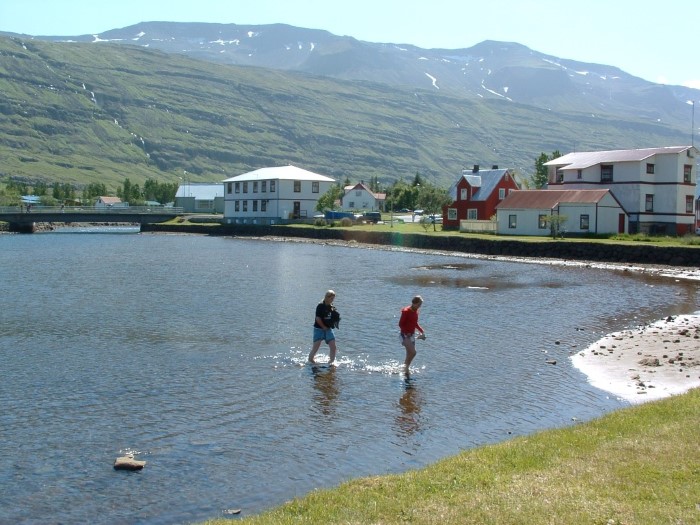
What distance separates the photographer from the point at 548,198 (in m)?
87.5

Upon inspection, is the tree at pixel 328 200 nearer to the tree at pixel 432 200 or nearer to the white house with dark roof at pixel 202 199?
the tree at pixel 432 200

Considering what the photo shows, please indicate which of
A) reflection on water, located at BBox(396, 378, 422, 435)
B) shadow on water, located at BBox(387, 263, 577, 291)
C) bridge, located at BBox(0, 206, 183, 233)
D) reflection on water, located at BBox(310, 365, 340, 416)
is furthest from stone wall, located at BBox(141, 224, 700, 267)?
reflection on water, located at BBox(396, 378, 422, 435)

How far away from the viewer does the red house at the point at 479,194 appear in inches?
4050

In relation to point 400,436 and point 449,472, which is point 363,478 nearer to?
point 449,472

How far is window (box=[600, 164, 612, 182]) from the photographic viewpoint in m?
89.9

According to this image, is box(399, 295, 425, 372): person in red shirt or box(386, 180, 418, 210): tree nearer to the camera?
box(399, 295, 425, 372): person in red shirt

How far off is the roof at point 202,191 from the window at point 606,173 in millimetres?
100814

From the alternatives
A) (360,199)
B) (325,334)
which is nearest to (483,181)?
(360,199)

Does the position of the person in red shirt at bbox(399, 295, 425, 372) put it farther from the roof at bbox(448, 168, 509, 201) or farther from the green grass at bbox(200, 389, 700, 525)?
the roof at bbox(448, 168, 509, 201)

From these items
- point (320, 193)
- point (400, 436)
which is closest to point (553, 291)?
point (400, 436)

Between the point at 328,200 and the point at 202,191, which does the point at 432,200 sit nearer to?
the point at 328,200

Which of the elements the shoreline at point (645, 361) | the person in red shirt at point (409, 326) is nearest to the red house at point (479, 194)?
the shoreline at point (645, 361)

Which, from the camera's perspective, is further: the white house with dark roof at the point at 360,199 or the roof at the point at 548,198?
the white house with dark roof at the point at 360,199

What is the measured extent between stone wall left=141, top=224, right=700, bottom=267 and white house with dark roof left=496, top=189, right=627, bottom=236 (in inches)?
258
